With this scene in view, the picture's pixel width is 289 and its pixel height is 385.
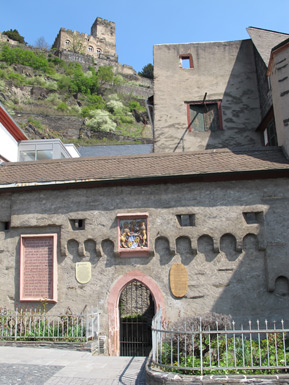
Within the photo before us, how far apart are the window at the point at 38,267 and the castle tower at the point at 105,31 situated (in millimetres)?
94871

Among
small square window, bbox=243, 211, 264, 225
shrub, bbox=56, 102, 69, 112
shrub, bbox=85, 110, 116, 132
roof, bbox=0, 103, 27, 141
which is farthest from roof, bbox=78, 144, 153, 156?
shrub, bbox=56, 102, 69, 112

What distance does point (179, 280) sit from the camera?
11.8 m

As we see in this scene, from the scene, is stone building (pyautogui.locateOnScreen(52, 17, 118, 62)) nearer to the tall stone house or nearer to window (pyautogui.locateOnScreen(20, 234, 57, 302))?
the tall stone house

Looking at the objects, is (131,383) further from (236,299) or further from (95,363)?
(236,299)

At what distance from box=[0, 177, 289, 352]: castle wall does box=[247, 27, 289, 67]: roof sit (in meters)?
8.31

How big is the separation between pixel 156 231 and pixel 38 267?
3720 mm

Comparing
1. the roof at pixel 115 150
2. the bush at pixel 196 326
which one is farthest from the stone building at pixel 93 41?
the bush at pixel 196 326

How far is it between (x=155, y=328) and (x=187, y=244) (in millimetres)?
4217

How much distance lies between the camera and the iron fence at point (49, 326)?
10.9 meters

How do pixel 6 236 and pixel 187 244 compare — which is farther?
pixel 6 236

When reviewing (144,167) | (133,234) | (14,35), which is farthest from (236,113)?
(14,35)

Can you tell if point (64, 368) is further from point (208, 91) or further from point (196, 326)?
point (208, 91)

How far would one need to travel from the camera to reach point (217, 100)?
60.8ft

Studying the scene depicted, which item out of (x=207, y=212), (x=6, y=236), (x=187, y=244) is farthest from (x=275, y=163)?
(x=6, y=236)
